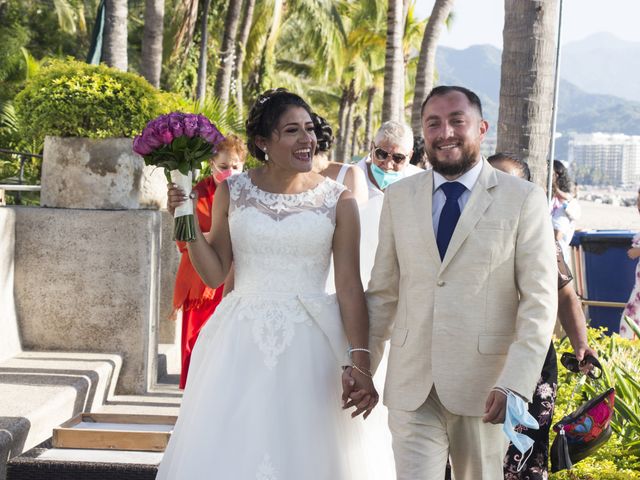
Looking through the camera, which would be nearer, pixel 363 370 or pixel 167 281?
pixel 363 370

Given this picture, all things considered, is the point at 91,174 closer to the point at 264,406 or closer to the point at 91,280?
the point at 91,280

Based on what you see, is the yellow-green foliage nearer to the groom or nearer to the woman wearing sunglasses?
the groom

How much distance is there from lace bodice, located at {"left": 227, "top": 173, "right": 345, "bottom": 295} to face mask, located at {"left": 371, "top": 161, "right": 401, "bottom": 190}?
5.55 ft

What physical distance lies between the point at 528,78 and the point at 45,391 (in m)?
4.05

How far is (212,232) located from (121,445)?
1.21m

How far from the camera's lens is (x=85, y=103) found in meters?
7.30

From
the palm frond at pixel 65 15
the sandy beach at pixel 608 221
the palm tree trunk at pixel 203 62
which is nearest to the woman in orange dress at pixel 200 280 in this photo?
the palm tree trunk at pixel 203 62

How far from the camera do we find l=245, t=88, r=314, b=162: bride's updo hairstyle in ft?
14.3

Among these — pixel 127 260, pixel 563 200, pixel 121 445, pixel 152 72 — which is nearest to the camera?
pixel 121 445

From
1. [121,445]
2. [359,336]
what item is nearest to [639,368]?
[359,336]

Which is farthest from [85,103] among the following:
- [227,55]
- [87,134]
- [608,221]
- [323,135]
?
[608,221]

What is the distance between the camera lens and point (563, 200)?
1043cm


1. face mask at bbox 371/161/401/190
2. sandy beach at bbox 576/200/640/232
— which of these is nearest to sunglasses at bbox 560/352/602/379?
face mask at bbox 371/161/401/190

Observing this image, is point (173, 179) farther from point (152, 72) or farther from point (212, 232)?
point (152, 72)
